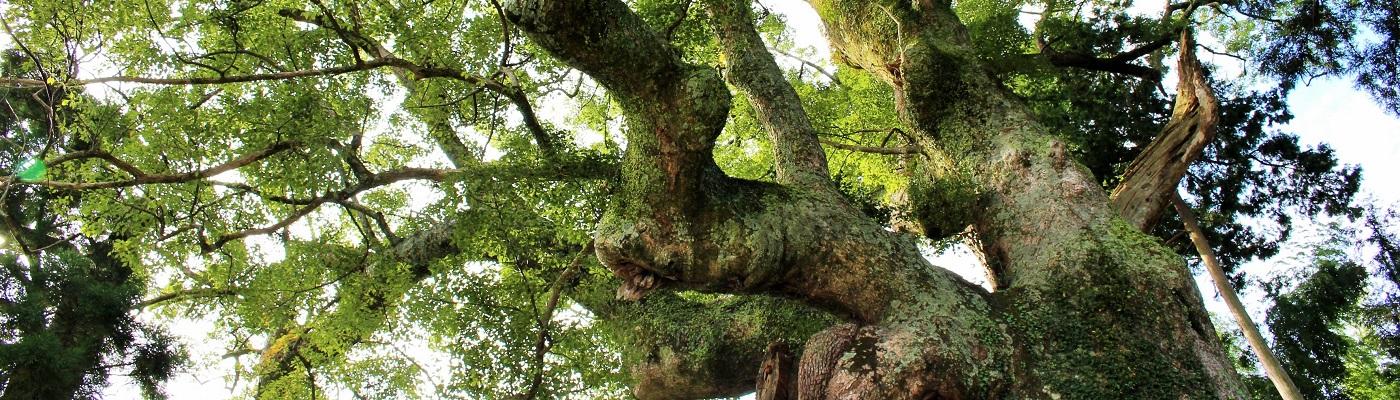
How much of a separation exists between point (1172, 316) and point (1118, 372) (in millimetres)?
608

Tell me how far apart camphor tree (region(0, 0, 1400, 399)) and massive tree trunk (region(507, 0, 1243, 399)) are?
0.02m

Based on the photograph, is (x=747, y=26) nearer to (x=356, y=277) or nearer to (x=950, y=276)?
(x=950, y=276)

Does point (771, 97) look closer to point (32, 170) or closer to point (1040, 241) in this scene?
point (1040, 241)

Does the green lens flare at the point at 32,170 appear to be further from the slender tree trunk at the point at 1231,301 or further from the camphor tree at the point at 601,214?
the slender tree trunk at the point at 1231,301

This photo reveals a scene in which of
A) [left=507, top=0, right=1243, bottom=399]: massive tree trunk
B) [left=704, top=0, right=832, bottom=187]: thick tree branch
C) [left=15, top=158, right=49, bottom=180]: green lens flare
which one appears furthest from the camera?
[left=704, top=0, right=832, bottom=187]: thick tree branch

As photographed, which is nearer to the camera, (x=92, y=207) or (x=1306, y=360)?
(x=92, y=207)

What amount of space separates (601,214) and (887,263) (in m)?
1.86

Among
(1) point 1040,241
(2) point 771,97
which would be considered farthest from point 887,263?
(2) point 771,97

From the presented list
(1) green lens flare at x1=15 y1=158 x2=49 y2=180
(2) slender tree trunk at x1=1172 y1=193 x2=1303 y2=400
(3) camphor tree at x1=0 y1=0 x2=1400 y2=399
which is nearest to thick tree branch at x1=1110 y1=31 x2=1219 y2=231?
(3) camphor tree at x1=0 y1=0 x2=1400 y2=399

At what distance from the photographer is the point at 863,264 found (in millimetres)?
4773

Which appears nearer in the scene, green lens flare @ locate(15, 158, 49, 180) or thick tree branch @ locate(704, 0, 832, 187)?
green lens flare @ locate(15, 158, 49, 180)

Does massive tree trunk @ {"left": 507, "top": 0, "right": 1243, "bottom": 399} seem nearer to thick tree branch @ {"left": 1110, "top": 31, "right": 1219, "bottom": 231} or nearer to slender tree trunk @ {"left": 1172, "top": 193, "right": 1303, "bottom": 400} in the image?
thick tree branch @ {"left": 1110, "top": 31, "right": 1219, "bottom": 231}

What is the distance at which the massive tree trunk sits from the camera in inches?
155

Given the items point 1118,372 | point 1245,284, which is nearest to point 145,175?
point 1118,372
